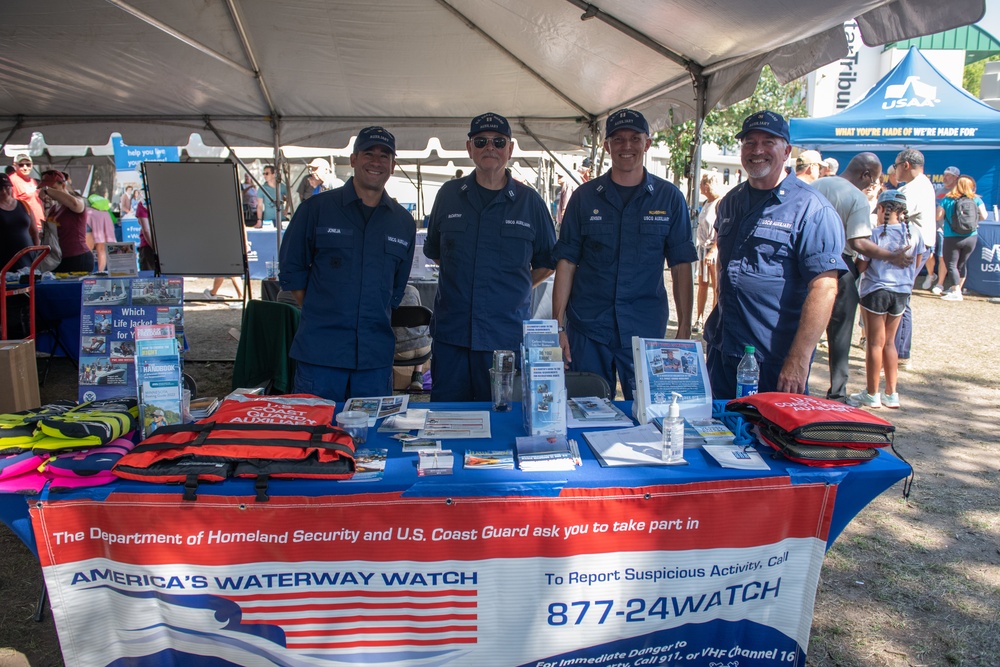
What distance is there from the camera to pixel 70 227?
6.60 m

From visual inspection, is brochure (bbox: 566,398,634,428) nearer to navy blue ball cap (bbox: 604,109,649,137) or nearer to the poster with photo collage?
navy blue ball cap (bbox: 604,109,649,137)

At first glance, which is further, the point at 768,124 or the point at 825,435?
the point at 768,124

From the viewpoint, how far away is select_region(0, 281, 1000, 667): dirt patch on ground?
226 cm

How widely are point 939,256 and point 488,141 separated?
10117 millimetres

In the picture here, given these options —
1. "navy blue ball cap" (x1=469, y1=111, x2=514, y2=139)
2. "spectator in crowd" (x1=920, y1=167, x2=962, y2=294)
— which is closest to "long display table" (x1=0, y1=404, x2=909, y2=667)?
"navy blue ball cap" (x1=469, y1=111, x2=514, y2=139)

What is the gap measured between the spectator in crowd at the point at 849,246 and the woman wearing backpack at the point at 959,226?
19.8ft

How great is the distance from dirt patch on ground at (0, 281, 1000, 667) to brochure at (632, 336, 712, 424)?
3.10 feet

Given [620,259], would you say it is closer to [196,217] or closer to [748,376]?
[748,376]

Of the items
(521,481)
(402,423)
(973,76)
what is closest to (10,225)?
(402,423)

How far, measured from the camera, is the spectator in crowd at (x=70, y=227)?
21.1 ft

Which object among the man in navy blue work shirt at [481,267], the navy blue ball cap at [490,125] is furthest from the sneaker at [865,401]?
the navy blue ball cap at [490,125]

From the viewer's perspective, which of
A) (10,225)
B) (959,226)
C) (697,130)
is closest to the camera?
(697,130)

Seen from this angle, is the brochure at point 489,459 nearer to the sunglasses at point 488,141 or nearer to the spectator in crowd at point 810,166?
the sunglasses at point 488,141

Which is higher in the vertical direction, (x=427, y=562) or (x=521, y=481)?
(x=521, y=481)
